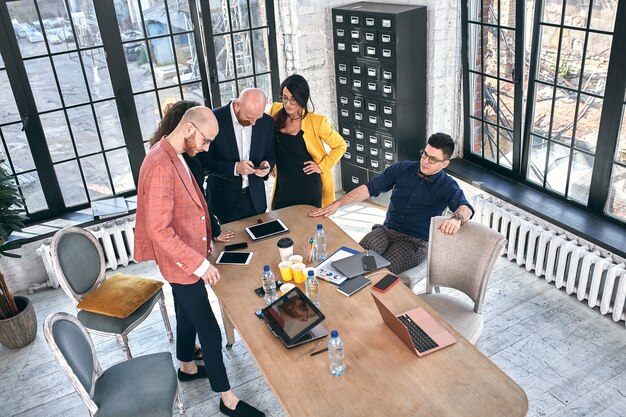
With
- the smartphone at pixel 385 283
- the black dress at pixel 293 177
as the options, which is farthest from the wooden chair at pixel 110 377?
the black dress at pixel 293 177

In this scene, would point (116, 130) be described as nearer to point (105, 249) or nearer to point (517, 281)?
point (105, 249)

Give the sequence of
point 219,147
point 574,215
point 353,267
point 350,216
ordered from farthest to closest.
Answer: point 350,216, point 574,215, point 219,147, point 353,267

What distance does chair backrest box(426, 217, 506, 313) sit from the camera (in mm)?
3199

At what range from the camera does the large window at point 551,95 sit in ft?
13.0

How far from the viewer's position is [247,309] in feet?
9.50

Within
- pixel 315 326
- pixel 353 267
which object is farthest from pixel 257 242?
pixel 315 326

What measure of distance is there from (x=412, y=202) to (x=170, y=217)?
1.64 m

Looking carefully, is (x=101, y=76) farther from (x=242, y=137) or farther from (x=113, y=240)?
(x=242, y=137)

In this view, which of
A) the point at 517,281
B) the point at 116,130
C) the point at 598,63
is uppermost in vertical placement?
the point at 598,63

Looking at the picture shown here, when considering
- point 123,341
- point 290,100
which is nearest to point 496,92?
point 290,100

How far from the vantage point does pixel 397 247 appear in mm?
3686

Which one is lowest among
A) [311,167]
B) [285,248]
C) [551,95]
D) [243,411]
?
[243,411]

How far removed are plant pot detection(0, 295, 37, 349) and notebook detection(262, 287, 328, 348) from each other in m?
2.29

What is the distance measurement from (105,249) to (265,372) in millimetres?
2882
